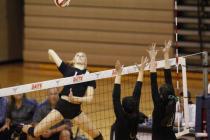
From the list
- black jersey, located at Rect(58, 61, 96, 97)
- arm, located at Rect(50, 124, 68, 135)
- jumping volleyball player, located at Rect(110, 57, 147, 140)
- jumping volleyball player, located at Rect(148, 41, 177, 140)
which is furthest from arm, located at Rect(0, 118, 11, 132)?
jumping volleyball player, located at Rect(110, 57, 147, 140)

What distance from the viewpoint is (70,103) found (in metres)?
9.63

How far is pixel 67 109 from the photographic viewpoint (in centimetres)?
963

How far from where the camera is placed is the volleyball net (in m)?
9.43

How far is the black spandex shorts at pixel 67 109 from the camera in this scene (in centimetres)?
963

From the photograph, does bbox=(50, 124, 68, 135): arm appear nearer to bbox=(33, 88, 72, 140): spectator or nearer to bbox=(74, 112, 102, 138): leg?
bbox=(33, 88, 72, 140): spectator

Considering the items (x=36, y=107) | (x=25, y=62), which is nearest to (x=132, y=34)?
(x=25, y=62)

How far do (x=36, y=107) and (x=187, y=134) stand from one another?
2.47 meters

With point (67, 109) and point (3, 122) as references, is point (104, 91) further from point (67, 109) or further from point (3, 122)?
point (67, 109)

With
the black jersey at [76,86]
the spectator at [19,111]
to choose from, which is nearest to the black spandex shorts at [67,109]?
the black jersey at [76,86]

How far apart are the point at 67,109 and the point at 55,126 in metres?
0.50

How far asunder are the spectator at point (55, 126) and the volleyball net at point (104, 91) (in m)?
0.23

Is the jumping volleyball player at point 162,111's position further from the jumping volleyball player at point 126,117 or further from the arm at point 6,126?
the arm at point 6,126

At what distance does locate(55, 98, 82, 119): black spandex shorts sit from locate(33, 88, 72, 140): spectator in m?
0.35

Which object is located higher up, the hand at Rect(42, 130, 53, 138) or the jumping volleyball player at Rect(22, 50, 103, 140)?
the jumping volleyball player at Rect(22, 50, 103, 140)
